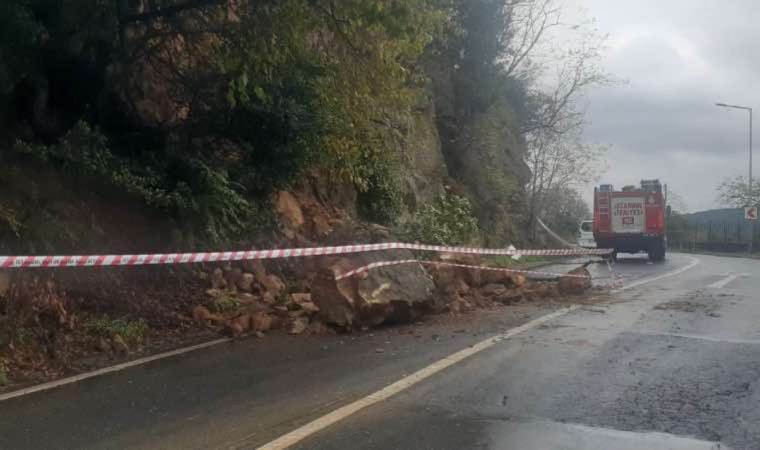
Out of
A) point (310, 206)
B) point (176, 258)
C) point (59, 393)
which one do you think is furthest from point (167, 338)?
point (310, 206)

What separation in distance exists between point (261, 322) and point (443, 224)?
10350mm

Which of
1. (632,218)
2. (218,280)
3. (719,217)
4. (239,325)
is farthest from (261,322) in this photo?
(719,217)

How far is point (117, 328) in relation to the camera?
8.66m

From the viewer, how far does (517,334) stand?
9086mm

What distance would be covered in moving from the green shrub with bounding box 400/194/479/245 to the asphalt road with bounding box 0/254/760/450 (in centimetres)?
706

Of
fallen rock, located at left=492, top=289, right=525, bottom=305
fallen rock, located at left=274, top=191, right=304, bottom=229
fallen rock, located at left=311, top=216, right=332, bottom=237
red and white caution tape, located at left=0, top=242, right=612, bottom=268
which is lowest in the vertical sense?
fallen rock, located at left=492, top=289, right=525, bottom=305

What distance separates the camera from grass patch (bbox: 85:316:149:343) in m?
8.58

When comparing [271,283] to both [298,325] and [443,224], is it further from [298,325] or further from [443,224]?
[443,224]

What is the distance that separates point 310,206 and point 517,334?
7761 millimetres

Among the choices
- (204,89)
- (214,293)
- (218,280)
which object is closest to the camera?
(214,293)

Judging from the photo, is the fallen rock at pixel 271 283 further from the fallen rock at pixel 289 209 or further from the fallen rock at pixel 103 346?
the fallen rock at pixel 103 346

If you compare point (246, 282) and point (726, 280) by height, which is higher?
point (246, 282)

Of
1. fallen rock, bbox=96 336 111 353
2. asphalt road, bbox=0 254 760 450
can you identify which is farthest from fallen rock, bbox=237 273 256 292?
fallen rock, bbox=96 336 111 353

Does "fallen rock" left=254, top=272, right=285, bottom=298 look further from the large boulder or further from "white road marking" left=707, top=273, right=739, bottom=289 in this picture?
"white road marking" left=707, top=273, right=739, bottom=289
